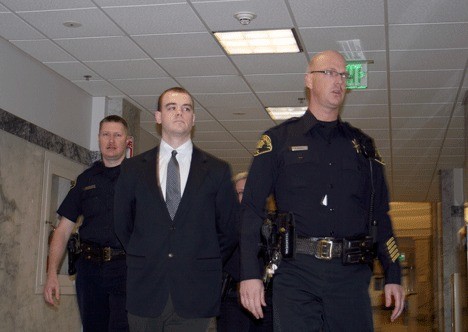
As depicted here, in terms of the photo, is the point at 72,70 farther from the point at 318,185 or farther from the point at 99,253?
the point at 318,185

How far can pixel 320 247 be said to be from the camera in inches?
125

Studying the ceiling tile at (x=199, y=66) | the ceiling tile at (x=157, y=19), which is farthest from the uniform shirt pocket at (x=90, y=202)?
the ceiling tile at (x=199, y=66)

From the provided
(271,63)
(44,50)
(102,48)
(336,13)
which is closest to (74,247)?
(336,13)

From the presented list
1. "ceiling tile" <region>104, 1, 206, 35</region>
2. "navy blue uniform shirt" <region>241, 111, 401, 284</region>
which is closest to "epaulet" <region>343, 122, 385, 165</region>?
"navy blue uniform shirt" <region>241, 111, 401, 284</region>

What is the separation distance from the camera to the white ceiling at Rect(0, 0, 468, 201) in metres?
6.85

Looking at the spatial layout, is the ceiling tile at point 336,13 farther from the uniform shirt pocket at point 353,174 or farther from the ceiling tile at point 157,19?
the uniform shirt pocket at point 353,174

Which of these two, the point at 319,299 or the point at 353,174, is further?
the point at 353,174

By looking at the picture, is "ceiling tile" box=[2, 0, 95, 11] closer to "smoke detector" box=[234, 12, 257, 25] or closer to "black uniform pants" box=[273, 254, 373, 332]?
"smoke detector" box=[234, 12, 257, 25]

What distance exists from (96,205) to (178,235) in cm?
172

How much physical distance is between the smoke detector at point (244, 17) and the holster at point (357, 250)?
4.05 m

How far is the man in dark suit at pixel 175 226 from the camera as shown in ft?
11.2

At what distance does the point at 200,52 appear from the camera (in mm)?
8156

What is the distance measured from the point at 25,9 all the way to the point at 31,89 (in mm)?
1606

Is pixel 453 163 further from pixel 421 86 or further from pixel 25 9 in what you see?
pixel 25 9
